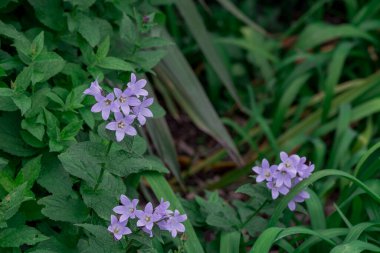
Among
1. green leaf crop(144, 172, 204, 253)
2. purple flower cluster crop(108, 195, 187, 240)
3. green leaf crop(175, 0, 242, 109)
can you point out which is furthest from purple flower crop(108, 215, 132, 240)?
green leaf crop(175, 0, 242, 109)

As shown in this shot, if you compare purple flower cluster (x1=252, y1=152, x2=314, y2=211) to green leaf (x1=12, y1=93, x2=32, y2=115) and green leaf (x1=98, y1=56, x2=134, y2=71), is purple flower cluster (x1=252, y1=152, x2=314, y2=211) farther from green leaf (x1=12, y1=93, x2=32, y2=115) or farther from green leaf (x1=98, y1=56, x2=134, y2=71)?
green leaf (x1=12, y1=93, x2=32, y2=115)

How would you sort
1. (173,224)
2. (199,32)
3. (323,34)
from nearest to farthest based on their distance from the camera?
(173,224) → (199,32) → (323,34)

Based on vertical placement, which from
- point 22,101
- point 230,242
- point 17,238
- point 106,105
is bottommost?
point 230,242

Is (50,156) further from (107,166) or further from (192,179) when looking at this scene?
(192,179)

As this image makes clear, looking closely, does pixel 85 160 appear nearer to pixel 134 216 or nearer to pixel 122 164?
pixel 122 164

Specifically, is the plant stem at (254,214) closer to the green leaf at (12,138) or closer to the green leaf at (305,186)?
the green leaf at (305,186)

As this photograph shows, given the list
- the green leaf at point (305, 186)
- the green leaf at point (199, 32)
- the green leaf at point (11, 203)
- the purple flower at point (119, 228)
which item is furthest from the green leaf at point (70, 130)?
the green leaf at point (199, 32)

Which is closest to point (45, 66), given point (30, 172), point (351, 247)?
point (30, 172)
